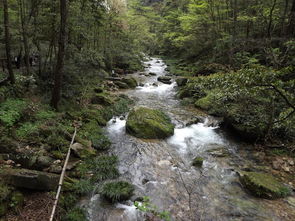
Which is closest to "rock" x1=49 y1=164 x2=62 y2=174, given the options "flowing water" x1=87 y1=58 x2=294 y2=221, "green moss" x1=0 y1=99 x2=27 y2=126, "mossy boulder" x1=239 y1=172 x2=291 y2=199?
"flowing water" x1=87 y1=58 x2=294 y2=221

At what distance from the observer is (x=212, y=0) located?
1770 centimetres

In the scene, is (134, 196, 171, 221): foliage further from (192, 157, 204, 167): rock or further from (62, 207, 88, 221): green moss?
(192, 157, 204, 167): rock

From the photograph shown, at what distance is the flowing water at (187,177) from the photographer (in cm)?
485

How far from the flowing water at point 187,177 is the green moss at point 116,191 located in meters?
0.16

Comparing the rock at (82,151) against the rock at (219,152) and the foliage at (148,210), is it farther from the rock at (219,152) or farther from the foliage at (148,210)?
the rock at (219,152)

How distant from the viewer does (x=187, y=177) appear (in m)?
6.17

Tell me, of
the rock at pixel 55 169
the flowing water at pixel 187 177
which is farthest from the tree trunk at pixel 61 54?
the rock at pixel 55 169

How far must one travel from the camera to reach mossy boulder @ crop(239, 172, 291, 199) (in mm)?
5383

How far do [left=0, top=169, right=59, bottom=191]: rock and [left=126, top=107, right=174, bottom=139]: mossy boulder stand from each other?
173 inches

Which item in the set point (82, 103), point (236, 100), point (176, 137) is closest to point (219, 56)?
point (236, 100)

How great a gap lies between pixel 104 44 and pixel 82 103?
1025cm

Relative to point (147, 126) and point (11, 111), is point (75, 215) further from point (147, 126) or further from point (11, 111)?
point (147, 126)

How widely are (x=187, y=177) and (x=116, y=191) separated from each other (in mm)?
2292

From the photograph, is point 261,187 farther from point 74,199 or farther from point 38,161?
point 38,161
